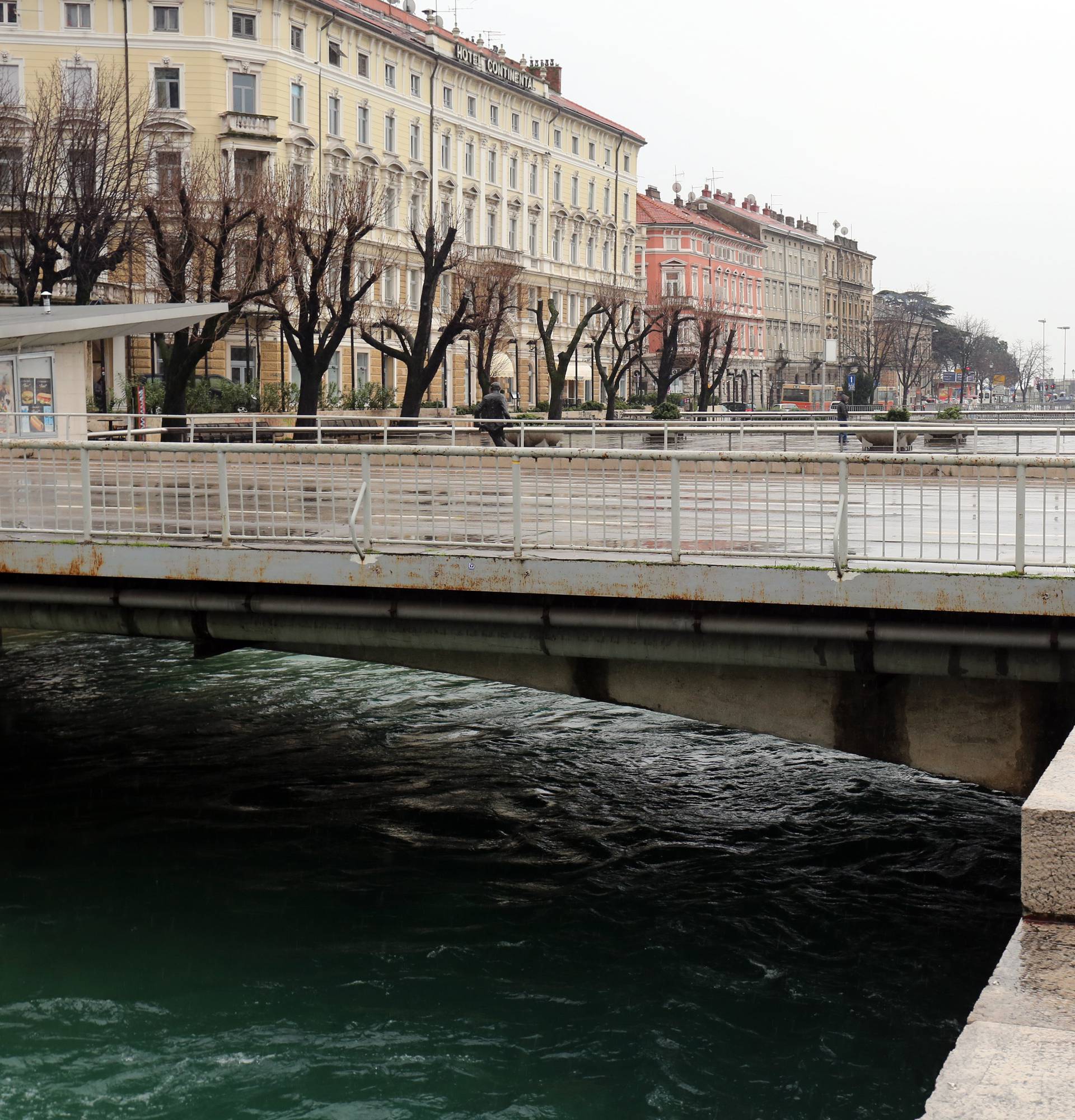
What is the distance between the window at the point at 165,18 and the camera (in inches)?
2279

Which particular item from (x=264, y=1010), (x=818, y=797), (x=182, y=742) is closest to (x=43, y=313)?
(x=182, y=742)

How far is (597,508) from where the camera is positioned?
11414 millimetres

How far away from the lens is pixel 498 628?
34.9 feet

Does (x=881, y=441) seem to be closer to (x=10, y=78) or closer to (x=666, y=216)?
(x=10, y=78)

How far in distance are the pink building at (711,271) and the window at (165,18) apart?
43.9 meters

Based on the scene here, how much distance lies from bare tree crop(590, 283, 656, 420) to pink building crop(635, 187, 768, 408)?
26.0 feet

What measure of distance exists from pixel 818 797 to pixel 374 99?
57594 mm

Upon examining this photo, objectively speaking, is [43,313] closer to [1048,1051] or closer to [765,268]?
[1048,1051]

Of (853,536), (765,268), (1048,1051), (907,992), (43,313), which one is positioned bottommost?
(907,992)

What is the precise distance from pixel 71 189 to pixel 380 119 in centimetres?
3175

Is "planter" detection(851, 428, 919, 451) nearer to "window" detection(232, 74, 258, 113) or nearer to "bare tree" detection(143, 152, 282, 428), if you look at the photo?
"bare tree" detection(143, 152, 282, 428)

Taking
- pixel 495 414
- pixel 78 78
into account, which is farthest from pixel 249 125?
pixel 495 414

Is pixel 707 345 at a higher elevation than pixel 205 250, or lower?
lower

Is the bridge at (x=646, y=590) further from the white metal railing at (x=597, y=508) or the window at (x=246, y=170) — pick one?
the window at (x=246, y=170)
